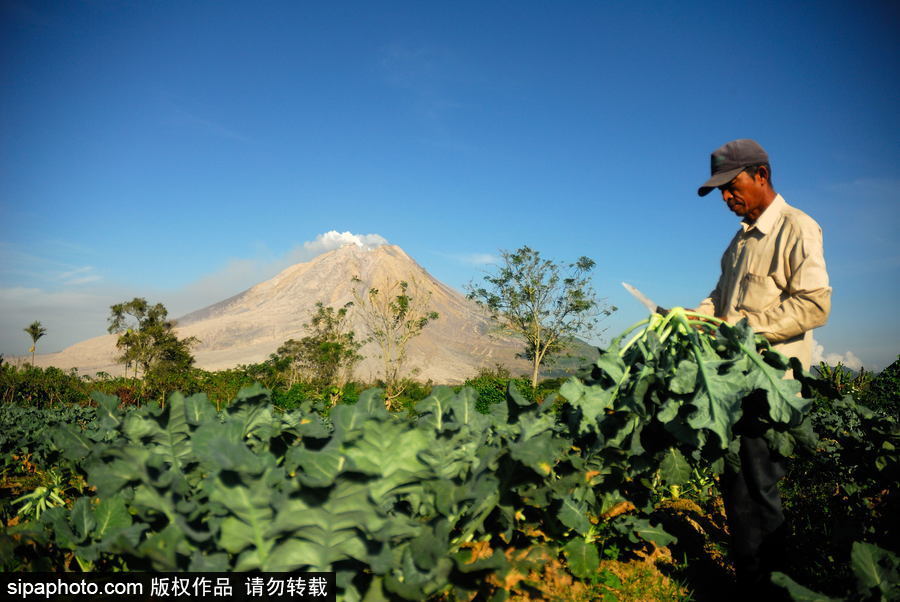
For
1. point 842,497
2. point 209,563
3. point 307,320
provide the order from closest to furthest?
point 209,563 → point 842,497 → point 307,320

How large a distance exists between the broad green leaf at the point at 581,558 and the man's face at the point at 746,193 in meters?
1.84

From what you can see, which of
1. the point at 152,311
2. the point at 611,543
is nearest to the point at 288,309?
the point at 152,311

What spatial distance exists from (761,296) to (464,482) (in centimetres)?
183

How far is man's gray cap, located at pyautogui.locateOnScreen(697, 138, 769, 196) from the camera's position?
7.81 feet

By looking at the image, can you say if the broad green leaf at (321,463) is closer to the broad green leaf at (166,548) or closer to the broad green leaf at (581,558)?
the broad green leaf at (166,548)

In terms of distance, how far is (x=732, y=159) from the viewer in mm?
2412

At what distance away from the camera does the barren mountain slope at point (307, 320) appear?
91.0 m

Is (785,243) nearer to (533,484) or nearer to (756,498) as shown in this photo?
(756,498)

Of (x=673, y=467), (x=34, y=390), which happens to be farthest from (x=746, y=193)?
(x=34, y=390)

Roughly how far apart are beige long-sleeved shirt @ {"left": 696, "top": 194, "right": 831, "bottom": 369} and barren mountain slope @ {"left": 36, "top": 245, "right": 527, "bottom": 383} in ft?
258

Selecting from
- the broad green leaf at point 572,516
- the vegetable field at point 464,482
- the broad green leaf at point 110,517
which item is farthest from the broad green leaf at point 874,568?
the broad green leaf at point 110,517

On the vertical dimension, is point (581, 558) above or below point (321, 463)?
below

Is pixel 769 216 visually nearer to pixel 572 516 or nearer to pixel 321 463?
pixel 572 516

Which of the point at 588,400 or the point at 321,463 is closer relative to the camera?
the point at 321,463
